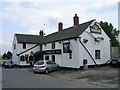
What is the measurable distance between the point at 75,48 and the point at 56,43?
214 inches

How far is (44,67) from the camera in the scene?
64.4 feet

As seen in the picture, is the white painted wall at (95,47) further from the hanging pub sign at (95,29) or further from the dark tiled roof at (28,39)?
the dark tiled roof at (28,39)

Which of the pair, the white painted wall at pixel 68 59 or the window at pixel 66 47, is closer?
the white painted wall at pixel 68 59

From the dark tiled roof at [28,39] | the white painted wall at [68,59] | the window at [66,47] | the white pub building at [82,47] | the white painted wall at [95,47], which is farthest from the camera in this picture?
the dark tiled roof at [28,39]

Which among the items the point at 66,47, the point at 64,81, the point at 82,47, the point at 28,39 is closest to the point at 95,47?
the point at 82,47

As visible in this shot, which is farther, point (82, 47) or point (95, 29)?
point (95, 29)

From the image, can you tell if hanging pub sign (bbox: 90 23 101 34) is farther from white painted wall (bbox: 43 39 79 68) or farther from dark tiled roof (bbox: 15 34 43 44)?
dark tiled roof (bbox: 15 34 43 44)

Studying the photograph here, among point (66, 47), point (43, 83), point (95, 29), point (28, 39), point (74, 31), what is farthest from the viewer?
point (28, 39)

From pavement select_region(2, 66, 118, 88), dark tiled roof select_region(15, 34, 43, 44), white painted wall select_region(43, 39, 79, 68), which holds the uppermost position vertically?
dark tiled roof select_region(15, 34, 43, 44)

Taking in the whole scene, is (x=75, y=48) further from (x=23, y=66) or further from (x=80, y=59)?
(x=23, y=66)

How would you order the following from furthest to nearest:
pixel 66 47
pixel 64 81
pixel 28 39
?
pixel 28 39 < pixel 66 47 < pixel 64 81

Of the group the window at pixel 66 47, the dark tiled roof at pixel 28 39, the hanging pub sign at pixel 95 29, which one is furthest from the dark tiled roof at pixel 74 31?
the dark tiled roof at pixel 28 39

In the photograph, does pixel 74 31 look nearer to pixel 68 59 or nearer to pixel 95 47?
pixel 95 47

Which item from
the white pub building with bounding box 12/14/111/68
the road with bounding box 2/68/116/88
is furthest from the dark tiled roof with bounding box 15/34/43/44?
the road with bounding box 2/68/116/88
